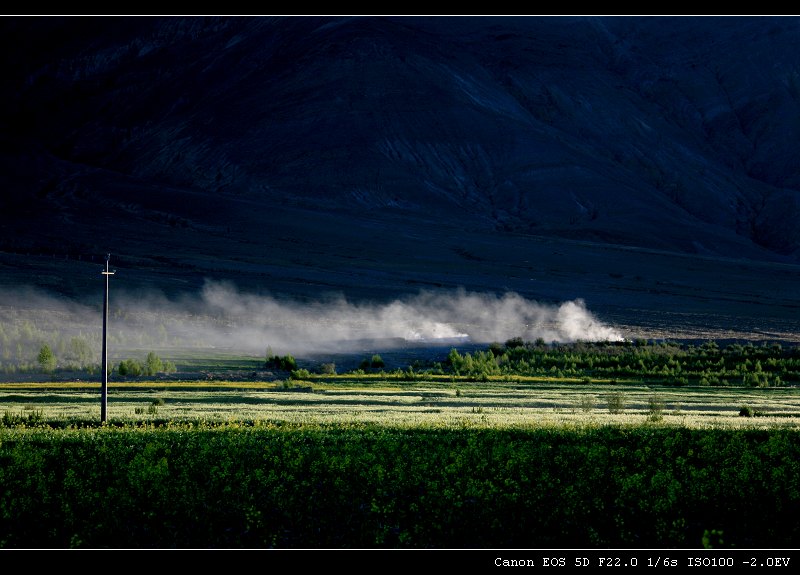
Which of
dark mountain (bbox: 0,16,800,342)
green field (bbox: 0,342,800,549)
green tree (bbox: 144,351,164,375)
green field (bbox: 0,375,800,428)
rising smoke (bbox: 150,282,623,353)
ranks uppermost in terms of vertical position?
dark mountain (bbox: 0,16,800,342)

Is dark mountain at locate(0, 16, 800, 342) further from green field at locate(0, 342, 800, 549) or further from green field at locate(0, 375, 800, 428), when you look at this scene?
green field at locate(0, 342, 800, 549)

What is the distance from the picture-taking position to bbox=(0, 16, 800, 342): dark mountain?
3708 inches

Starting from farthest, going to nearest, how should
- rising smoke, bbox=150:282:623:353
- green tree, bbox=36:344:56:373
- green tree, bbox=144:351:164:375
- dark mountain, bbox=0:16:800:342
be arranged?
dark mountain, bbox=0:16:800:342, rising smoke, bbox=150:282:623:353, green tree, bbox=36:344:56:373, green tree, bbox=144:351:164:375

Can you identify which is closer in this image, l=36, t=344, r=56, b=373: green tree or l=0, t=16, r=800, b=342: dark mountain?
l=36, t=344, r=56, b=373: green tree

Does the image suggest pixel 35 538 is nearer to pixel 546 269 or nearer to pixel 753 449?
pixel 753 449

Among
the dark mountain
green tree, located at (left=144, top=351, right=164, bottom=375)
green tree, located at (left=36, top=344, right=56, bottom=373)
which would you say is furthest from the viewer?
the dark mountain

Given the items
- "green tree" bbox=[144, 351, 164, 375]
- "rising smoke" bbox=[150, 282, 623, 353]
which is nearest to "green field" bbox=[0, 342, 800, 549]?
"green tree" bbox=[144, 351, 164, 375]

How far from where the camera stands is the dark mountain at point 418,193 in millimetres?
94188

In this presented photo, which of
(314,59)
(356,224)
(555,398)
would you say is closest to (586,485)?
(555,398)

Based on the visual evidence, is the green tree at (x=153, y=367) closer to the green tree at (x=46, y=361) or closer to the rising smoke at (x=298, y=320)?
the green tree at (x=46, y=361)

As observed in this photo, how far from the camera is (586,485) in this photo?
15.1m

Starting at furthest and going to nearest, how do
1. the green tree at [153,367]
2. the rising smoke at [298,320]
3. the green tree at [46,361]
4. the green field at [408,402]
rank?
1. the rising smoke at [298,320]
2. the green tree at [46,361]
3. the green tree at [153,367]
4. the green field at [408,402]

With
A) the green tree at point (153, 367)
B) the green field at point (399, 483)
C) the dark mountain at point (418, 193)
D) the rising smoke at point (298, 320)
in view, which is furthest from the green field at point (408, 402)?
the dark mountain at point (418, 193)

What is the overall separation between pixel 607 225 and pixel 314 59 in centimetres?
8050
